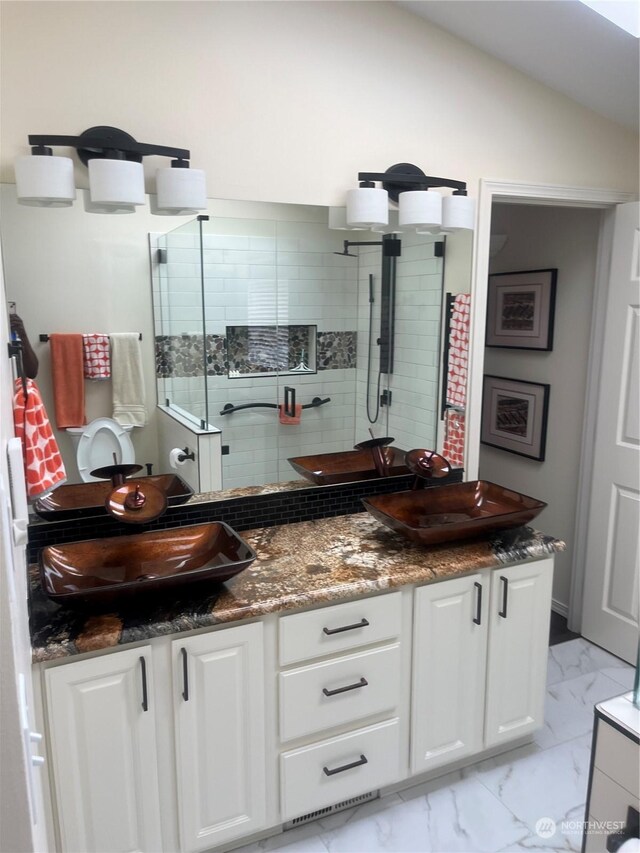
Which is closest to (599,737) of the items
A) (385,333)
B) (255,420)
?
(255,420)

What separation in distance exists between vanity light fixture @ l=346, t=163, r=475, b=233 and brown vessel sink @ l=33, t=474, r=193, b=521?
1163 mm

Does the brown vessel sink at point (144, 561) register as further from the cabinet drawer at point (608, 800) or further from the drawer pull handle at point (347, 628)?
the cabinet drawer at point (608, 800)

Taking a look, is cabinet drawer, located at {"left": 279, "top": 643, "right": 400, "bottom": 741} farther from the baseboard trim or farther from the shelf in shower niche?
the baseboard trim

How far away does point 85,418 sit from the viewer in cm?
205

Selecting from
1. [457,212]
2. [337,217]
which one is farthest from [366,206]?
[457,212]

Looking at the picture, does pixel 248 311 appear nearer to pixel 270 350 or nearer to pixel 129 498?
pixel 270 350

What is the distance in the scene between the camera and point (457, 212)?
2.36 meters

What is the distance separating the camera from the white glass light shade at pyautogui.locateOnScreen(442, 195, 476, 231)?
236cm

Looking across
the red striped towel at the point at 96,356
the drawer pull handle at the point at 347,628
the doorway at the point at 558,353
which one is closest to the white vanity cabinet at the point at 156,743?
the drawer pull handle at the point at 347,628

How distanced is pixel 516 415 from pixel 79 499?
2.43 metres

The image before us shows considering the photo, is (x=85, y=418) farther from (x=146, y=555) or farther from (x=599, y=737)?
(x=599, y=737)

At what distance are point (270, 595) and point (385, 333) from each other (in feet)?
3.93

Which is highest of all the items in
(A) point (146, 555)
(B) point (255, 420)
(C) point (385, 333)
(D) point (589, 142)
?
(D) point (589, 142)

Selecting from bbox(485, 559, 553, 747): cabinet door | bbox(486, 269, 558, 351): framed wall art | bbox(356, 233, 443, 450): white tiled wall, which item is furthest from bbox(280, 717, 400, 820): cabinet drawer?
bbox(486, 269, 558, 351): framed wall art
